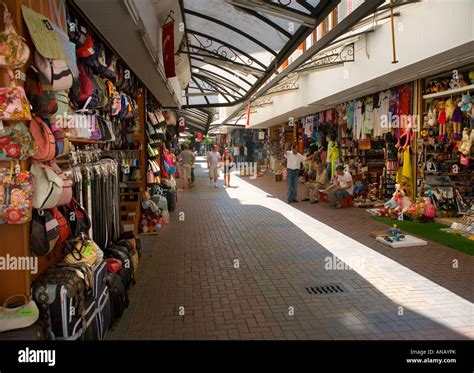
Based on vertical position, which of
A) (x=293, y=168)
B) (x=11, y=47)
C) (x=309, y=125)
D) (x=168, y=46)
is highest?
(x=168, y=46)

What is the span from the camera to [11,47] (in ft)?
8.59

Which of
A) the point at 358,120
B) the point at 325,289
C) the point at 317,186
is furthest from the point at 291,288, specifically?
the point at 358,120

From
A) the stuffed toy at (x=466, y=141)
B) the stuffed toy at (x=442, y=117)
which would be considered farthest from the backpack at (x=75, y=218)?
the stuffed toy at (x=442, y=117)

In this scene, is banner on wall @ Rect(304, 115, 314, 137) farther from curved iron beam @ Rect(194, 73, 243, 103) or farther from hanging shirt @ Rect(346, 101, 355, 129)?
curved iron beam @ Rect(194, 73, 243, 103)

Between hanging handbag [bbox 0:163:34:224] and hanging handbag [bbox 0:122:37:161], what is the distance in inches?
4.6

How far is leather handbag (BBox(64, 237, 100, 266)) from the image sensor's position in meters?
3.41

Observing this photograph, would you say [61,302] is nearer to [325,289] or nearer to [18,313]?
[18,313]

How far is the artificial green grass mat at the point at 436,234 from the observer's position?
23.0 ft

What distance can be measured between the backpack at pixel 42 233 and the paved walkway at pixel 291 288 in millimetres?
1361

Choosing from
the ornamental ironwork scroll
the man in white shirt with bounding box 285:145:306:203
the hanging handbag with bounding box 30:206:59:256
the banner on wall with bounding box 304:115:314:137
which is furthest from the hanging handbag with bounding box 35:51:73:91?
the banner on wall with bounding box 304:115:314:137

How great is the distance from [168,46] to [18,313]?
513 centimetres

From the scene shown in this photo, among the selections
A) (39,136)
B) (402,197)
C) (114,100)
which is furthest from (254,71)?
(39,136)

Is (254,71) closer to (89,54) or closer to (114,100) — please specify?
(114,100)
